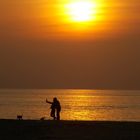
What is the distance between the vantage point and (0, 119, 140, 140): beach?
20.8 metres

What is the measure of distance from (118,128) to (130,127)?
2.57 feet

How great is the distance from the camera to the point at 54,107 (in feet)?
101

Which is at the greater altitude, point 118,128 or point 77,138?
point 118,128

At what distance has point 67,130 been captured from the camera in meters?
22.5

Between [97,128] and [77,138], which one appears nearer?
[77,138]

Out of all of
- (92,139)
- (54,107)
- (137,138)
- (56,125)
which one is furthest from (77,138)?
(54,107)

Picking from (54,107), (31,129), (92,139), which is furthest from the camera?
(54,107)

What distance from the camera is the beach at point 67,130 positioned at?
20.8 m

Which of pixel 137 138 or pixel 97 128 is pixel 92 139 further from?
pixel 97 128

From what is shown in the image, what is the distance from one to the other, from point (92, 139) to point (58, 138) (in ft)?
4.08

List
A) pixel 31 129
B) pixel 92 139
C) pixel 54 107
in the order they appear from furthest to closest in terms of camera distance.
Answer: pixel 54 107 → pixel 31 129 → pixel 92 139

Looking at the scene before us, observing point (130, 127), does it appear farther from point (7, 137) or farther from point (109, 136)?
point (7, 137)

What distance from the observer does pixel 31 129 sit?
2311cm

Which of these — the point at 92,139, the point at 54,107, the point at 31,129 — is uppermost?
the point at 54,107
